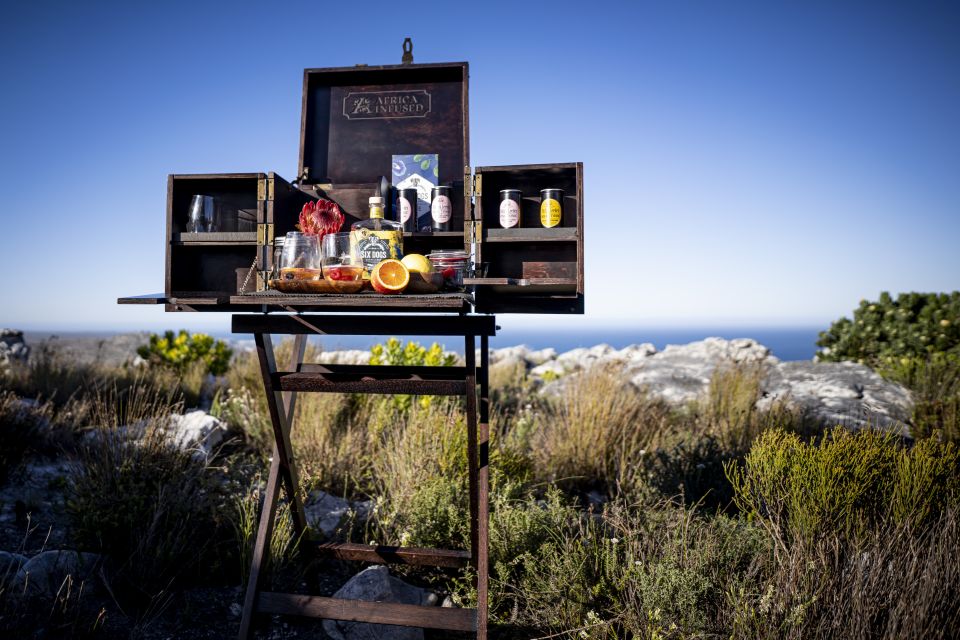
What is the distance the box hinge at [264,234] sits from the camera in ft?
8.59

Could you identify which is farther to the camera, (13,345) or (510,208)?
(13,345)

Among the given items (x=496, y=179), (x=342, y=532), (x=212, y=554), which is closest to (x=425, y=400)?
(x=342, y=532)

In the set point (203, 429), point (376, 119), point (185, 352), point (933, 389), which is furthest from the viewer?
point (185, 352)

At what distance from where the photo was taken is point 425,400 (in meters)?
5.50

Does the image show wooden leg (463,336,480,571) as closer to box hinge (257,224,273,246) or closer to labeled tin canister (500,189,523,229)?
labeled tin canister (500,189,523,229)

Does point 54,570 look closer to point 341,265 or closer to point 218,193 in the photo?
point 218,193

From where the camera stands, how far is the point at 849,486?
2.93 m

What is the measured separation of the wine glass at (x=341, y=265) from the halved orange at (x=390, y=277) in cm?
9

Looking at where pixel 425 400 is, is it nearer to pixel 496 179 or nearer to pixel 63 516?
pixel 63 516

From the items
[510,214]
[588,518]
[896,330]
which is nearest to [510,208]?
[510,214]

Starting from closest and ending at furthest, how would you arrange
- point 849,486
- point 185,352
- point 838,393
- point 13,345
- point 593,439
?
point 849,486 < point 593,439 < point 838,393 < point 185,352 < point 13,345

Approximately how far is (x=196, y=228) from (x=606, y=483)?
135 inches

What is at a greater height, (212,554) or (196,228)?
(196,228)

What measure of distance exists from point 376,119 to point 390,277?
122cm
